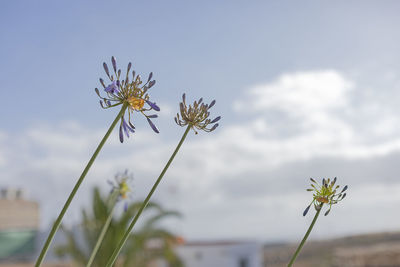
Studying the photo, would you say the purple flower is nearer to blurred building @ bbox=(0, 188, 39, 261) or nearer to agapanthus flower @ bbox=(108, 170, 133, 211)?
agapanthus flower @ bbox=(108, 170, 133, 211)

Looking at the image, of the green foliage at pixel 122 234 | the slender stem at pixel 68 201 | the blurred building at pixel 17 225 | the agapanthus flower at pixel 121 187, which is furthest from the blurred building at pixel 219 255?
the slender stem at pixel 68 201

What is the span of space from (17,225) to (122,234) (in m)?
23.5

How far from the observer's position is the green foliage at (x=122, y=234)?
11852 mm

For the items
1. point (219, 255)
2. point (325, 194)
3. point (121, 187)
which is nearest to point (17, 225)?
point (219, 255)

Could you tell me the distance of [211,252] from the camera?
1053 inches

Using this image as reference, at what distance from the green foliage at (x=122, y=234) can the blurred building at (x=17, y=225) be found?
14.3 meters

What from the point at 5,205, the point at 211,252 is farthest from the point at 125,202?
the point at 5,205

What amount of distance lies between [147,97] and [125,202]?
0.83 m

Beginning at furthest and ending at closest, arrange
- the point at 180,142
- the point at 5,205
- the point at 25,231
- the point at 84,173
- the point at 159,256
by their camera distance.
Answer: the point at 5,205
the point at 25,231
the point at 159,256
the point at 180,142
the point at 84,173

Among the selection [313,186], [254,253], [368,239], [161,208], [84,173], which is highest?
[368,239]

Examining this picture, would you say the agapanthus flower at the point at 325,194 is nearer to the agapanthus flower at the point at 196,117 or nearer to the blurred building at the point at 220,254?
the agapanthus flower at the point at 196,117

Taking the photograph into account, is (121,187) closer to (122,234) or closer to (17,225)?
(122,234)

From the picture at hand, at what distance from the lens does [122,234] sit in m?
11.6

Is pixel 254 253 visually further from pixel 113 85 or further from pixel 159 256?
pixel 113 85
